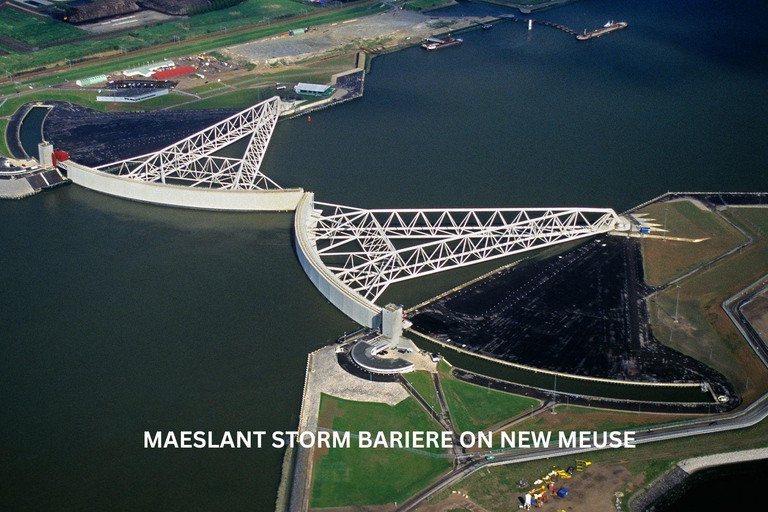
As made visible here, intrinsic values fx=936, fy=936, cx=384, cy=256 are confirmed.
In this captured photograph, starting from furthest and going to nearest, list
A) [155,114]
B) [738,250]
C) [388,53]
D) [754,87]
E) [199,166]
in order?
1. [388,53]
2. [754,87]
3. [155,114]
4. [199,166]
5. [738,250]

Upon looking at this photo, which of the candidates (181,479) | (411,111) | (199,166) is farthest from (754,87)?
(181,479)

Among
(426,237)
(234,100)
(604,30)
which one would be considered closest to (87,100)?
(234,100)

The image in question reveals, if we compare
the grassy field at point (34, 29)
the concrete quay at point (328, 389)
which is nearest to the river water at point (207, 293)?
the concrete quay at point (328, 389)

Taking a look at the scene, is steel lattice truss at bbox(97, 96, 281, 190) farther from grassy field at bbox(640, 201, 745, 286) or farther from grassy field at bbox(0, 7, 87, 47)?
grassy field at bbox(0, 7, 87, 47)

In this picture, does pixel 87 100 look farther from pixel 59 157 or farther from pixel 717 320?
pixel 717 320

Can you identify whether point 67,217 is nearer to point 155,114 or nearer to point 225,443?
point 155,114
